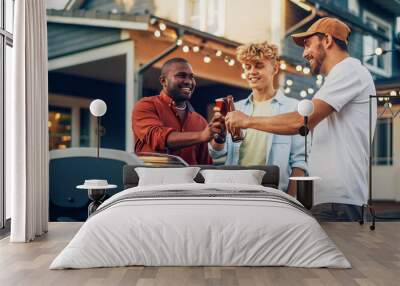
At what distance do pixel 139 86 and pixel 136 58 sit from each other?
0.38 metres

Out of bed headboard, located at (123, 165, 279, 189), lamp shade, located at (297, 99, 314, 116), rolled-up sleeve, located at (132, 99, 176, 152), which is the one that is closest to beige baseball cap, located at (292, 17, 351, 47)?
lamp shade, located at (297, 99, 314, 116)

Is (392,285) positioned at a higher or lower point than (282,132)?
lower

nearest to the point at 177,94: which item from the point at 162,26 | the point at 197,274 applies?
the point at 162,26

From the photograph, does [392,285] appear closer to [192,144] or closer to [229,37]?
[192,144]

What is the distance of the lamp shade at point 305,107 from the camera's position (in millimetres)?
6410

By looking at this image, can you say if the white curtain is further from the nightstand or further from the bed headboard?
the bed headboard

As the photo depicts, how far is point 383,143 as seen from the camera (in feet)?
22.7

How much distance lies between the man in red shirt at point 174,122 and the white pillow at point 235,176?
54 centimetres

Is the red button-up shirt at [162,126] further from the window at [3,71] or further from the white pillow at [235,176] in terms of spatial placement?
the window at [3,71]

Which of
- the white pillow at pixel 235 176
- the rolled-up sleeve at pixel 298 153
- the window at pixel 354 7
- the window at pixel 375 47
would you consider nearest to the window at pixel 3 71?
the white pillow at pixel 235 176

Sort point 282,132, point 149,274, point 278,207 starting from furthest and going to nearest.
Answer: point 282,132
point 278,207
point 149,274

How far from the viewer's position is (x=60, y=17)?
7070 millimetres

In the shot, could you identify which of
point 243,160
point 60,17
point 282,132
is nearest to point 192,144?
point 243,160

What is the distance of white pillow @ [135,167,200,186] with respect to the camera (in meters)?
6.14
